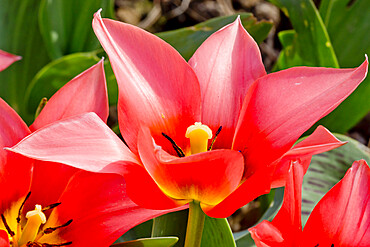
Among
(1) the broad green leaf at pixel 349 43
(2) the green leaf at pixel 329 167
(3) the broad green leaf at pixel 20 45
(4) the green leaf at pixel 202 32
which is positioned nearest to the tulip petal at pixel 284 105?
(2) the green leaf at pixel 329 167

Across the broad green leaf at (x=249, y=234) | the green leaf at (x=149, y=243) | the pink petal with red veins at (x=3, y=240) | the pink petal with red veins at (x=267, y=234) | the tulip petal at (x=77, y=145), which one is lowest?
the broad green leaf at (x=249, y=234)

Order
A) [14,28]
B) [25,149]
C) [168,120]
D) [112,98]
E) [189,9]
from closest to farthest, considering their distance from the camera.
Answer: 1. [25,149]
2. [168,120]
3. [112,98]
4. [14,28]
5. [189,9]

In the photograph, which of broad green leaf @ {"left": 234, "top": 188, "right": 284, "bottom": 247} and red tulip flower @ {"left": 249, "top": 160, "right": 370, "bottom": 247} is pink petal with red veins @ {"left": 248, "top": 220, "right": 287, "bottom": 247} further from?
broad green leaf @ {"left": 234, "top": 188, "right": 284, "bottom": 247}

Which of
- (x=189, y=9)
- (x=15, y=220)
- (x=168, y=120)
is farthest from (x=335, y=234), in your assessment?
(x=189, y=9)

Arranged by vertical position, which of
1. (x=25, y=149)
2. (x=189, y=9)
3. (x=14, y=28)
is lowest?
(x=189, y=9)

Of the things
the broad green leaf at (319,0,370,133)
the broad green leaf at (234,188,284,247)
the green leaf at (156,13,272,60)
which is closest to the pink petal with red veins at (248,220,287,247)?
the broad green leaf at (234,188,284,247)

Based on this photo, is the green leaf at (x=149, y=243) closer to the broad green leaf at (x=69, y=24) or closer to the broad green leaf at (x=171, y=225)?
the broad green leaf at (x=171, y=225)

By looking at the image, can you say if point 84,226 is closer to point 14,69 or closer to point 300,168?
point 300,168
